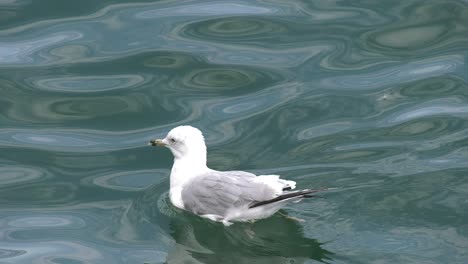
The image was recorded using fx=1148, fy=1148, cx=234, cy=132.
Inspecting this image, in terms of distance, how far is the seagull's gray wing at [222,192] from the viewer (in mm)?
9445

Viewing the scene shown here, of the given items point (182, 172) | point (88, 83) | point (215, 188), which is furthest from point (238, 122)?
point (215, 188)

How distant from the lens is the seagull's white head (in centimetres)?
1034

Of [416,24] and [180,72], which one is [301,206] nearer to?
[180,72]

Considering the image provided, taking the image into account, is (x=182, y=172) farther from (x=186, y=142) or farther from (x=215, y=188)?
(x=215, y=188)

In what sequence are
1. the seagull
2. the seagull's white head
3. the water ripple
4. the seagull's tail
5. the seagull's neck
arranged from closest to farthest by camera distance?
the seagull's tail → the seagull → the seagull's neck → the seagull's white head → the water ripple

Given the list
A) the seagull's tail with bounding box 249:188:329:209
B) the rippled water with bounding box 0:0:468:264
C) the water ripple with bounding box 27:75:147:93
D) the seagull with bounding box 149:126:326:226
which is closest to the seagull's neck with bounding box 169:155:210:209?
the seagull with bounding box 149:126:326:226

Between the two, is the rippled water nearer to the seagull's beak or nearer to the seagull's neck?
the seagull's neck

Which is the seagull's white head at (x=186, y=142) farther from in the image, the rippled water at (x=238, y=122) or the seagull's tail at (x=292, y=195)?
the seagull's tail at (x=292, y=195)

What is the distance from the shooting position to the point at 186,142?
10.4 metres

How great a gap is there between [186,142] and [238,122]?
4.12 ft

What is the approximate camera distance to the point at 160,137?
11.3 m

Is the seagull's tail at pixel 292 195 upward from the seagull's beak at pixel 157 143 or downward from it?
downward

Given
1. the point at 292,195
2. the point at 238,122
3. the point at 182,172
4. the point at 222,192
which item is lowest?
the point at 292,195

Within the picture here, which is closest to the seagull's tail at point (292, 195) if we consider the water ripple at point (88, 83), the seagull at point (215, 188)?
the seagull at point (215, 188)
